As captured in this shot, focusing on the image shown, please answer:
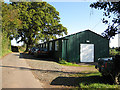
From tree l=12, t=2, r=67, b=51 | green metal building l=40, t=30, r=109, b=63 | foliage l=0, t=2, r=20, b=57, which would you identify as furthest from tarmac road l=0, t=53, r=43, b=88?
tree l=12, t=2, r=67, b=51

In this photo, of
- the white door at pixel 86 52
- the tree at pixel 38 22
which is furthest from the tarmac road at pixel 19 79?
the tree at pixel 38 22

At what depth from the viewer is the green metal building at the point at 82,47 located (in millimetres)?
16734

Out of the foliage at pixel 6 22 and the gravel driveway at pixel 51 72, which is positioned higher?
the foliage at pixel 6 22

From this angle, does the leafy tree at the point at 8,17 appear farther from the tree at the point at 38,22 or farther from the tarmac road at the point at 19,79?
the tarmac road at the point at 19,79

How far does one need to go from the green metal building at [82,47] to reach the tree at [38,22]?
1859 centimetres

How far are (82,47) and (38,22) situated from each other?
1945cm

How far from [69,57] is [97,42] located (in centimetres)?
402

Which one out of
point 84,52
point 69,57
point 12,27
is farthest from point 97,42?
point 12,27

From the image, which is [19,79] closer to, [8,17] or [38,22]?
[8,17]

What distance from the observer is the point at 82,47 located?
17.1m

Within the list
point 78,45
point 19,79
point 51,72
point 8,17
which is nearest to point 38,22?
point 8,17

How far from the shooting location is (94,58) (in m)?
17.4

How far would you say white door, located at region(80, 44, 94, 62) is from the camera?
1702 cm

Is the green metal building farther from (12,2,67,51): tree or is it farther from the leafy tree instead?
(12,2,67,51): tree
